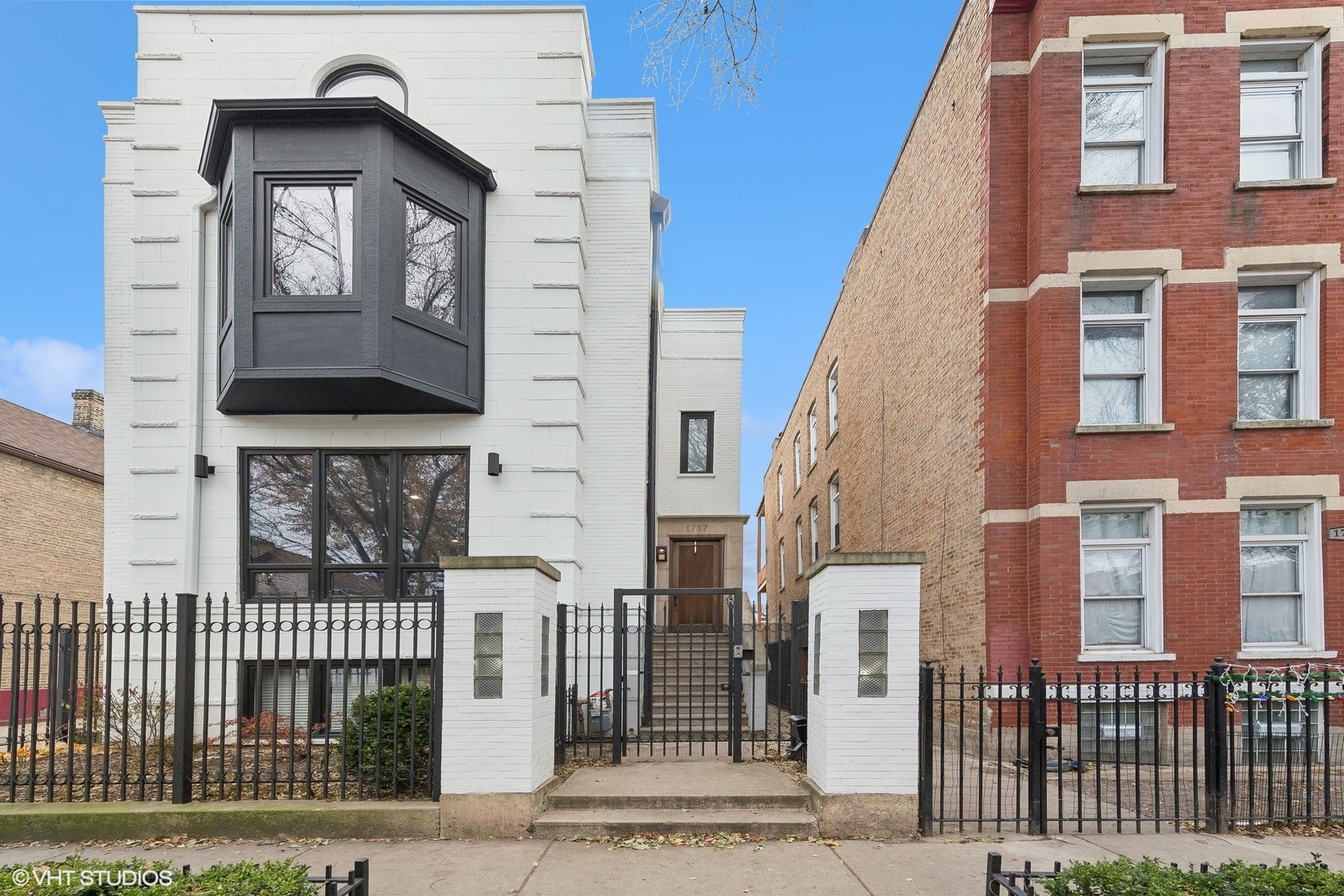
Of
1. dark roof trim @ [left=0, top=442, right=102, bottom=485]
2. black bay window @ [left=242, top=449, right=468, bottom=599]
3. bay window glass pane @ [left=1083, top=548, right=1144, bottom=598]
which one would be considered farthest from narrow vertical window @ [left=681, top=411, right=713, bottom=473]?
dark roof trim @ [left=0, top=442, right=102, bottom=485]

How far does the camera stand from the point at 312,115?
38.7ft

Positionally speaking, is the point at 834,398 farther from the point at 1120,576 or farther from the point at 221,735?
the point at 221,735

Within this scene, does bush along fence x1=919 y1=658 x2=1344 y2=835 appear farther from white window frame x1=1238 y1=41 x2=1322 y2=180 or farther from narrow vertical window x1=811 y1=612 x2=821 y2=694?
white window frame x1=1238 y1=41 x2=1322 y2=180

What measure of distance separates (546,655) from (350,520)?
17.4 feet

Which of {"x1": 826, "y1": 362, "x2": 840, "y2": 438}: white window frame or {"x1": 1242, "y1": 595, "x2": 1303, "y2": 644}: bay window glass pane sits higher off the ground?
{"x1": 826, "y1": 362, "x2": 840, "y2": 438}: white window frame

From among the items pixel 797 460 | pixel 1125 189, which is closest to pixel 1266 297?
pixel 1125 189

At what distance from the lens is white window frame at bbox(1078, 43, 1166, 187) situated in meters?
12.1

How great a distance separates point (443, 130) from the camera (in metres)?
13.4

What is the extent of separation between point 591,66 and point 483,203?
138 inches

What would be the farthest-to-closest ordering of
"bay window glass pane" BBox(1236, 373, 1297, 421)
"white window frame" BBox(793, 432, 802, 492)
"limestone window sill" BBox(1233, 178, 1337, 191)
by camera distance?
"white window frame" BBox(793, 432, 802, 492), "bay window glass pane" BBox(1236, 373, 1297, 421), "limestone window sill" BBox(1233, 178, 1337, 191)

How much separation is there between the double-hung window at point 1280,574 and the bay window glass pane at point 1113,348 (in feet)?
7.85

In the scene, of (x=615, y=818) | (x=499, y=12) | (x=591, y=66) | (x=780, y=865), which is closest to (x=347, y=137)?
(x=499, y=12)

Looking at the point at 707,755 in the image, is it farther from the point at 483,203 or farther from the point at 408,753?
the point at 483,203

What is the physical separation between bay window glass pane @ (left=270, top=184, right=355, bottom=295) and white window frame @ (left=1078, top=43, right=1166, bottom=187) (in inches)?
396
